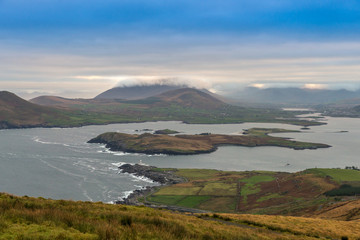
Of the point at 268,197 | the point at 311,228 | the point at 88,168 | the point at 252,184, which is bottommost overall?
the point at 268,197

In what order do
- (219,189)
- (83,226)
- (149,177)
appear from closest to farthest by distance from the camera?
1. (83,226)
2. (219,189)
3. (149,177)

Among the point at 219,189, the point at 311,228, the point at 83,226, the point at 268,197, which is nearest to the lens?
the point at 83,226

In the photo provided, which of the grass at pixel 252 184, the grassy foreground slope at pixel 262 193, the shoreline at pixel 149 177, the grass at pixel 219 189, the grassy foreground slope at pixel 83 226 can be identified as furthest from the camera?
the grass at pixel 219 189

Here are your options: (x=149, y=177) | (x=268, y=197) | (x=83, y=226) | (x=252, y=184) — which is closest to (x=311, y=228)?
(x=83, y=226)

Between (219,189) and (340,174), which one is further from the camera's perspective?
(340,174)

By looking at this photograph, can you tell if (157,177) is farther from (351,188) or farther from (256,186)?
(351,188)

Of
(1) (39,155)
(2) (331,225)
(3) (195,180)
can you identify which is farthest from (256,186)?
(1) (39,155)

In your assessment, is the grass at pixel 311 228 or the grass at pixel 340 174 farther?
the grass at pixel 340 174

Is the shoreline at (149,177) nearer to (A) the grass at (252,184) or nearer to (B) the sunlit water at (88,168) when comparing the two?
(B) the sunlit water at (88,168)

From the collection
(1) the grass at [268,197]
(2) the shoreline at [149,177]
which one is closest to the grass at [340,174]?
(1) the grass at [268,197]

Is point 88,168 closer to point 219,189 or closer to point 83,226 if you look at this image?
point 219,189

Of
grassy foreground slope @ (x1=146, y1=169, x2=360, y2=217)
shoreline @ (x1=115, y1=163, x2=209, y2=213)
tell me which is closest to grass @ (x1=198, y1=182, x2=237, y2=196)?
grassy foreground slope @ (x1=146, y1=169, x2=360, y2=217)

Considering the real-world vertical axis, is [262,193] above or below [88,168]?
below
